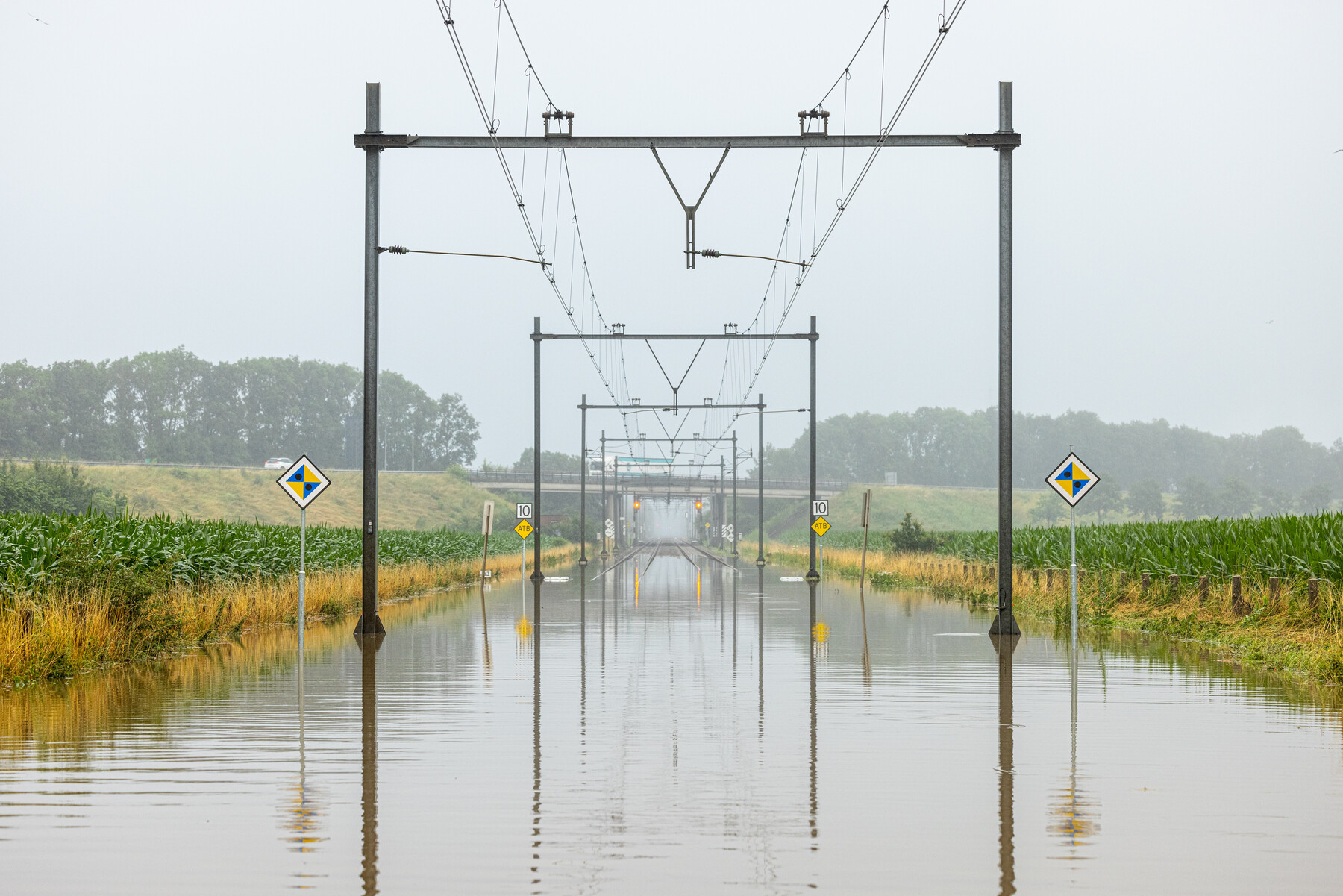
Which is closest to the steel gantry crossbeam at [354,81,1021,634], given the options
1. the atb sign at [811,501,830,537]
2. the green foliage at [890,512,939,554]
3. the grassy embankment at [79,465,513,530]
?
the atb sign at [811,501,830,537]

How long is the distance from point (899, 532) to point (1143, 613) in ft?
116

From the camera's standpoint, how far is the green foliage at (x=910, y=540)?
62812 millimetres

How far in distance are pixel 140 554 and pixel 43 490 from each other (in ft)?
248

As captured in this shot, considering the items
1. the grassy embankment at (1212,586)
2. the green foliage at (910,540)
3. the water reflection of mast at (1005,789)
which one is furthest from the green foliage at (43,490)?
the water reflection of mast at (1005,789)

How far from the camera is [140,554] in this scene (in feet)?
75.9

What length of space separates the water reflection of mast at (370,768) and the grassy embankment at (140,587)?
3.39m

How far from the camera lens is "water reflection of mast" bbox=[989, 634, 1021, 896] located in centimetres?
764

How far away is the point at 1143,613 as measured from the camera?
93.0 ft

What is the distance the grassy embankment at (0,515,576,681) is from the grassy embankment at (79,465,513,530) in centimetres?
9507

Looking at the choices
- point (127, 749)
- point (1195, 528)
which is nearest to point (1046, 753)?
point (127, 749)

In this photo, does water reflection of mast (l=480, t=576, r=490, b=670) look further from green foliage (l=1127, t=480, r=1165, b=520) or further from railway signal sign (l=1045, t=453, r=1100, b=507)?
green foliage (l=1127, t=480, r=1165, b=520)

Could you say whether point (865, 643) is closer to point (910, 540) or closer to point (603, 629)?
point (603, 629)

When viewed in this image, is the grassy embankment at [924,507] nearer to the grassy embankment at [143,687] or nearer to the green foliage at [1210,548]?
the green foliage at [1210,548]

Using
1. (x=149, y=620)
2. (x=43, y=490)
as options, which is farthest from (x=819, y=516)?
(x=43, y=490)
